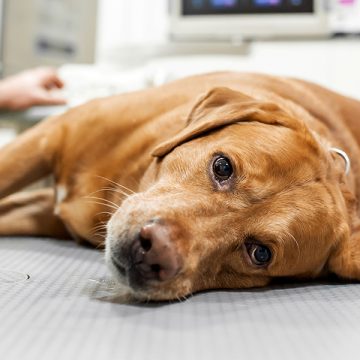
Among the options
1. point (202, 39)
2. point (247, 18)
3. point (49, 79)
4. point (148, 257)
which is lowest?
point (148, 257)

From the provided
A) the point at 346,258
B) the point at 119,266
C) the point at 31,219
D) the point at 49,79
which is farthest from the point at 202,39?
the point at 119,266

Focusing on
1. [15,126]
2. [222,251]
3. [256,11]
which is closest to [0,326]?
[222,251]

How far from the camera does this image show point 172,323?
118 centimetres

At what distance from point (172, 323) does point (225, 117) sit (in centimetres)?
67

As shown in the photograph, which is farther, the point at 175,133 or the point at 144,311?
the point at 175,133

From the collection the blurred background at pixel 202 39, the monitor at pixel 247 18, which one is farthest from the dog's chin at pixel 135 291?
the monitor at pixel 247 18

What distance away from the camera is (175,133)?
1857 millimetres

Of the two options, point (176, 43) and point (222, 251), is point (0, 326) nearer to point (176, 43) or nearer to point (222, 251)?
point (222, 251)

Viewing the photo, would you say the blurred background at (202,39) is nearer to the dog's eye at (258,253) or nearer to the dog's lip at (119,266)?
the dog's eye at (258,253)

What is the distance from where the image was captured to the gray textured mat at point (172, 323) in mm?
1012

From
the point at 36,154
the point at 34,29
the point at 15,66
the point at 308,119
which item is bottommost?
the point at 36,154

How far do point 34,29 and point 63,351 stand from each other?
3.22 m

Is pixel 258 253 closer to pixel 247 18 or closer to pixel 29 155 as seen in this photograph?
pixel 29 155

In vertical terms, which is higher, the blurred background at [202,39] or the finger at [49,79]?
the blurred background at [202,39]
